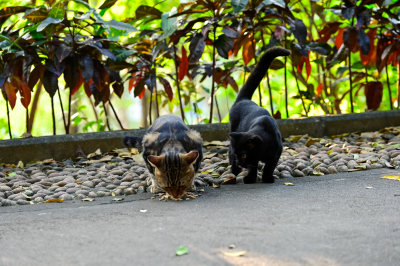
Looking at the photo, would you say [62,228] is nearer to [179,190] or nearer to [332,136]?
[179,190]

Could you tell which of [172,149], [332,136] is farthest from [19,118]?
[172,149]

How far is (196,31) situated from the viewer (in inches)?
202

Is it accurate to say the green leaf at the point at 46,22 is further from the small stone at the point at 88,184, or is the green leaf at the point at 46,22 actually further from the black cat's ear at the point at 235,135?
the black cat's ear at the point at 235,135

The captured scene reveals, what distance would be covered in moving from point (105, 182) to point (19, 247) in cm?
162

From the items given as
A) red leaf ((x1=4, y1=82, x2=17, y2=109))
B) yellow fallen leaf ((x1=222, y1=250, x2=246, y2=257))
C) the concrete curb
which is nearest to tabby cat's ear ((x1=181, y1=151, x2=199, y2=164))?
yellow fallen leaf ((x1=222, y1=250, x2=246, y2=257))

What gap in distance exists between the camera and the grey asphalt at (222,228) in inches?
76.5

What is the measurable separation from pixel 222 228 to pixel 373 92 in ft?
13.4

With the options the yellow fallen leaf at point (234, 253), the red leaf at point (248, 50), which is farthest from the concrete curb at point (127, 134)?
the yellow fallen leaf at point (234, 253)

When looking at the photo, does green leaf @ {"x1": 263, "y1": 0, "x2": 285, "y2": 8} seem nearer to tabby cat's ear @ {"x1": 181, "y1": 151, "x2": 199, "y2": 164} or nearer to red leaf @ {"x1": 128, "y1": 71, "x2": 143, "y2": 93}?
red leaf @ {"x1": 128, "y1": 71, "x2": 143, "y2": 93}

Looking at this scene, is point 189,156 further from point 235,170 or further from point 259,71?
point 259,71

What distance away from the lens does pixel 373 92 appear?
581 cm

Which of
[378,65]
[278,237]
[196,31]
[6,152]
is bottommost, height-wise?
[278,237]

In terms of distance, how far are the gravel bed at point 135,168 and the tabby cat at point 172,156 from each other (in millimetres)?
267

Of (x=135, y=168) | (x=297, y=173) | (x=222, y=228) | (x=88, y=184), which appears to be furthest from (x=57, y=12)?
(x=222, y=228)
